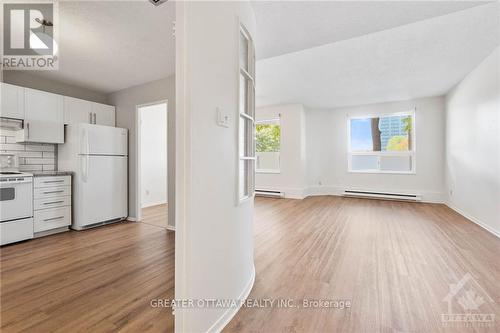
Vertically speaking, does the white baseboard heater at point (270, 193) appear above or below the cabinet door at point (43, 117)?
below

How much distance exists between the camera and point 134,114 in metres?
4.10

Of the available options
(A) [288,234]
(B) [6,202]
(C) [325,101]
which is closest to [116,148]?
(B) [6,202]

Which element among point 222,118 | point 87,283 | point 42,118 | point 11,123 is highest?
point 42,118

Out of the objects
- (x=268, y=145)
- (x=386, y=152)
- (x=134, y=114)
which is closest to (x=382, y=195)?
(x=386, y=152)

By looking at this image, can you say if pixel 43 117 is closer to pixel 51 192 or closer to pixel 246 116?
pixel 51 192

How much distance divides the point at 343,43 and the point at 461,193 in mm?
3917

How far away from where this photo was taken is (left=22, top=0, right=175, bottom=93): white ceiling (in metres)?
2.08

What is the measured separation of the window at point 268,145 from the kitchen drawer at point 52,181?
186 inches

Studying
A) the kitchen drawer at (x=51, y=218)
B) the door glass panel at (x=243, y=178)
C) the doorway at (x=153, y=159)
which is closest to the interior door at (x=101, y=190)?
the kitchen drawer at (x=51, y=218)

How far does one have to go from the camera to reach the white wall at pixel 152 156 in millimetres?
5529

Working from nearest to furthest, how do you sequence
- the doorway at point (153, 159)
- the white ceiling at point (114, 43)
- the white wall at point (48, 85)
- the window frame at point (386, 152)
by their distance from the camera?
the white ceiling at point (114, 43)
the white wall at point (48, 85)
the doorway at point (153, 159)
the window frame at point (386, 152)

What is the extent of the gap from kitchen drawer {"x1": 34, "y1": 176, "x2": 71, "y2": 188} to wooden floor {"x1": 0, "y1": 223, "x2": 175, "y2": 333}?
77 centimetres

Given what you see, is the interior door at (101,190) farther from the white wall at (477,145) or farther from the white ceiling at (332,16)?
the white wall at (477,145)

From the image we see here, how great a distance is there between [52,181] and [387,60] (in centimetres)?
541
